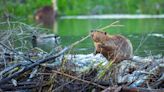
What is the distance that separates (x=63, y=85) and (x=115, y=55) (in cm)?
89

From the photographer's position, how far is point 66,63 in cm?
643

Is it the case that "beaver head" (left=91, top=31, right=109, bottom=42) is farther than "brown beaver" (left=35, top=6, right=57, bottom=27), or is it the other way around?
"brown beaver" (left=35, top=6, right=57, bottom=27)

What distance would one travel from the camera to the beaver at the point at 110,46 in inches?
266

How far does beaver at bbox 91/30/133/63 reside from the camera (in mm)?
6764

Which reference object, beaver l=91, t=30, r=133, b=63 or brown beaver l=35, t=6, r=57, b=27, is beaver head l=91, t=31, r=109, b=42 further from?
brown beaver l=35, t=6, r=57, b=27

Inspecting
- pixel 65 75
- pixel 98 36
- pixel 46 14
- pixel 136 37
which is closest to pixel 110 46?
pixel 98 36

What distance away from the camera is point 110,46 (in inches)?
269

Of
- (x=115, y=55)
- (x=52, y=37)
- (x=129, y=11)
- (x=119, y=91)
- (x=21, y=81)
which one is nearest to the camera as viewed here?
(x=119, y=91)

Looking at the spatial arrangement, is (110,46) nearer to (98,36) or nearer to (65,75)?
(98,36)

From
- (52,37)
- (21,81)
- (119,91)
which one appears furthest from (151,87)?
(52,37)

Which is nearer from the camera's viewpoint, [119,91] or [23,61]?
[119,91]

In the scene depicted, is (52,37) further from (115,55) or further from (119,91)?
(119,91)

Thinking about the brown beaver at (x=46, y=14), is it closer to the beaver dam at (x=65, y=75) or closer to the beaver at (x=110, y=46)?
the beaver at (x=110, y=46)

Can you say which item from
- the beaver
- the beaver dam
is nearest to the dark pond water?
the beaver
